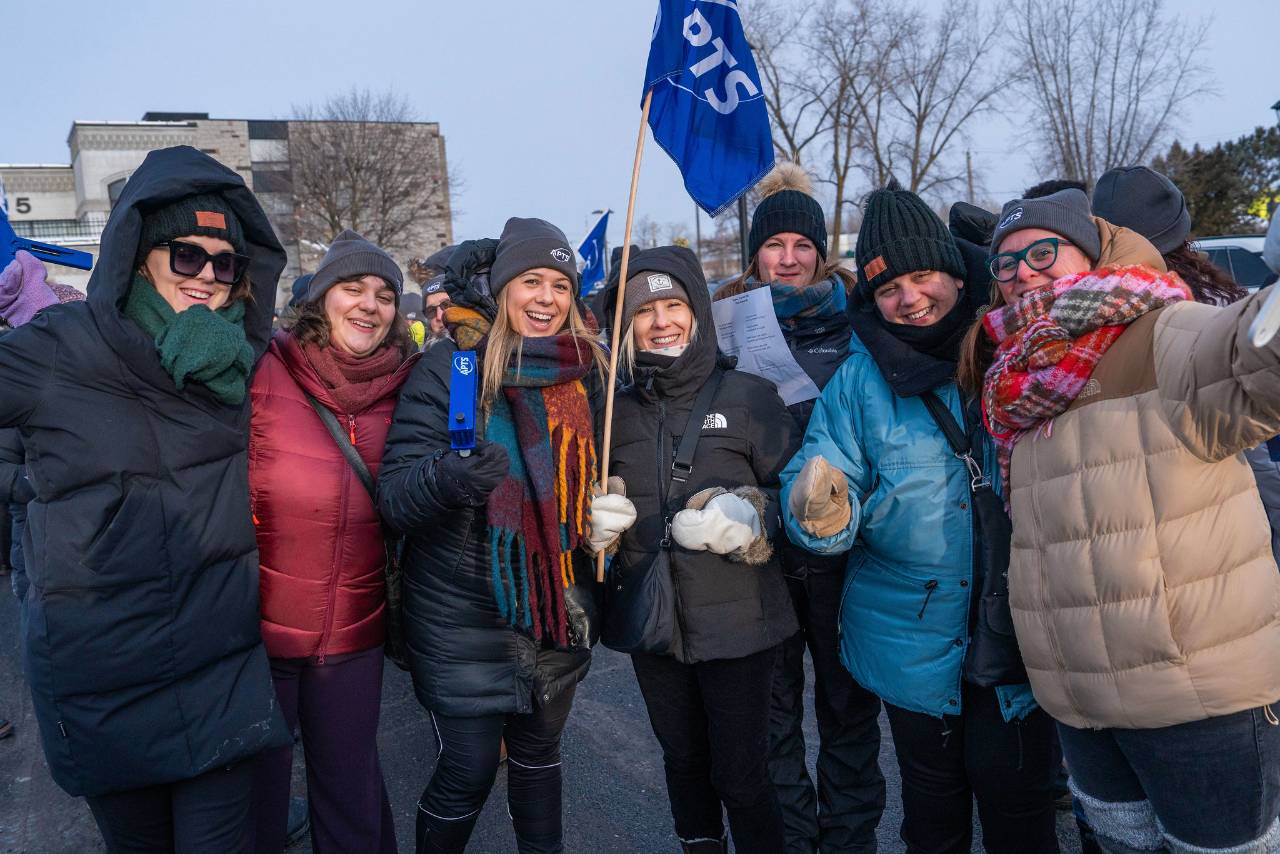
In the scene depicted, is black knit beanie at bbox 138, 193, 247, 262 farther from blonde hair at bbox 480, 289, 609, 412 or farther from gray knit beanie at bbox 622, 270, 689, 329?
gray knit beanie at bbox 622, 270, 689, 329

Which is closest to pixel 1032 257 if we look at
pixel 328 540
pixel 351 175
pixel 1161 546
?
pixel 1161 546

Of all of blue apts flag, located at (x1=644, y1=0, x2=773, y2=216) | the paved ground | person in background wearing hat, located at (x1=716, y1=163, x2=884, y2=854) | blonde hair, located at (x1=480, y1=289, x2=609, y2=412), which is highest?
blue apts flag, located at (x1=644, y1=0, x2=773, y2=216)

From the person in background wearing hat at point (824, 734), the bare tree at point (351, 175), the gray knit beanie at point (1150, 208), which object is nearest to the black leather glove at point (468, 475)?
the person in background wearing hat at point (824, 734)

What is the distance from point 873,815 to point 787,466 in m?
1.42

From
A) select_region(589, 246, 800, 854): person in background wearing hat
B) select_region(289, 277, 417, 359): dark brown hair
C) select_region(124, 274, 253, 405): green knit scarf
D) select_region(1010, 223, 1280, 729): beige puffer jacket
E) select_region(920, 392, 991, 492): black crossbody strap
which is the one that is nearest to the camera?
select_region(1010, 223, 1280, 729): beige puffer jacket

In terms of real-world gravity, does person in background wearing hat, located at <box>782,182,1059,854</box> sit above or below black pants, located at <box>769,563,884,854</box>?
above

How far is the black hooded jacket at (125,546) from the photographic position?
2090mm

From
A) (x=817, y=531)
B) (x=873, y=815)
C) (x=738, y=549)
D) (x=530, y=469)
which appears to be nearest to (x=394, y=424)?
(x=530, y=469)

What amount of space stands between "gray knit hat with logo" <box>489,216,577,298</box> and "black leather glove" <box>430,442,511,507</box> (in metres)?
0.70

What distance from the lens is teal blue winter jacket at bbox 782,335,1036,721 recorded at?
2.46 m

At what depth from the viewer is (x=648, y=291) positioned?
2.92m

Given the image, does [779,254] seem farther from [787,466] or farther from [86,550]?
[86,550]

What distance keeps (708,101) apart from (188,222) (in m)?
1.80

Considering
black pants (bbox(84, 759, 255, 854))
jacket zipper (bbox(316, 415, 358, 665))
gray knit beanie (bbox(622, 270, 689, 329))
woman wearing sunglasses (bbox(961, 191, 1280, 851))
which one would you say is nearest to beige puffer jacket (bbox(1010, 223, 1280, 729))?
woman wearing sunglasses (bbox(961, 191, 1280, 851))
